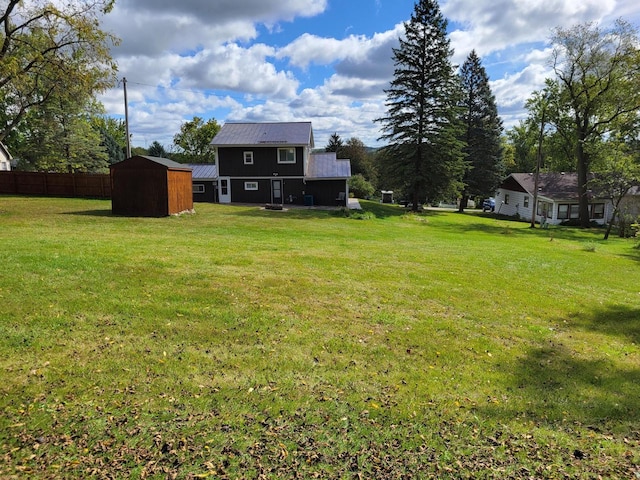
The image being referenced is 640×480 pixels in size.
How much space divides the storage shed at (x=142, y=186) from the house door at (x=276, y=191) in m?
14.5

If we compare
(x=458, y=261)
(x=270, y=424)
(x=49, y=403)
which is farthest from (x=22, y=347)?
(x=458, y=261)

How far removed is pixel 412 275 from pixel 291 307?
3862 mm

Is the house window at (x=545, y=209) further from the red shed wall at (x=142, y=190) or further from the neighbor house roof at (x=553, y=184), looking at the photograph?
the red shed wall at (x=142, y=190)

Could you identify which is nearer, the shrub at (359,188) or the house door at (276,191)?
the house door at (276,191)

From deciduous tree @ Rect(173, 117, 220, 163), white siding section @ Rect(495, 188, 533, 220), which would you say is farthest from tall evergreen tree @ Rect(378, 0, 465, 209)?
deciduous tree @ Rect(173, 117, 220, 163)

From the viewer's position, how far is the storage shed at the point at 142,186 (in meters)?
18.1

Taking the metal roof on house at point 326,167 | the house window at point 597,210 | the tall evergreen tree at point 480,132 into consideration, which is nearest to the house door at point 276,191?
the metal roof on house at point 326,167

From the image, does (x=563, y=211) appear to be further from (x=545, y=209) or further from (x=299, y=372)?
(x=299, y=372)

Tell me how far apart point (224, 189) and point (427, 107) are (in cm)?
1789

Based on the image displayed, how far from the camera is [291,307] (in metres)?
6.52

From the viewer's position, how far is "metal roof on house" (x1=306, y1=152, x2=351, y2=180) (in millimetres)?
32059

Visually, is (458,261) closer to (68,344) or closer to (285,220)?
(68,344)

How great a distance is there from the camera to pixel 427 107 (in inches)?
1316

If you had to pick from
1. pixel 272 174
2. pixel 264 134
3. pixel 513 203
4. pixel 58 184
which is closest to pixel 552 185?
pixel 513 203
